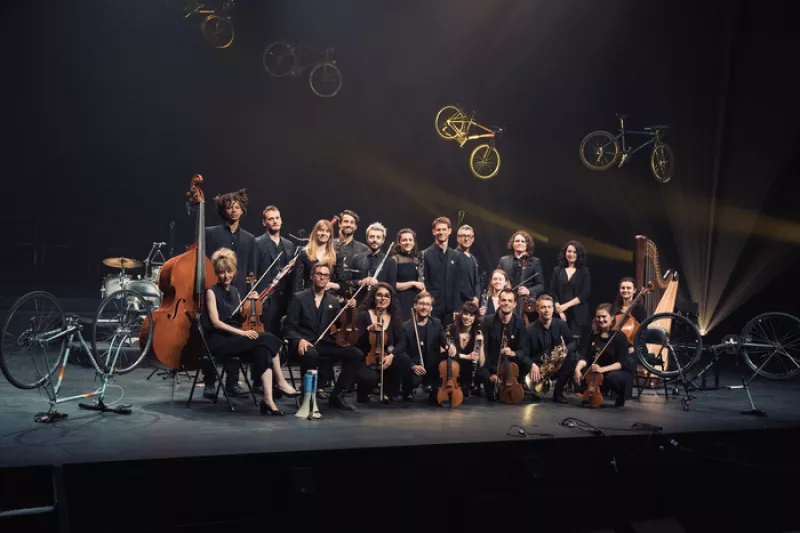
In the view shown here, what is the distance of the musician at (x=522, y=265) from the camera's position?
6809 mm

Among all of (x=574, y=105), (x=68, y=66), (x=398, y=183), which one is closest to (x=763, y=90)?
(x=574, y=105)

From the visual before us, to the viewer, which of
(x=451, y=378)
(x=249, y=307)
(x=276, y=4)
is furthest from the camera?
(x=276, y=4)

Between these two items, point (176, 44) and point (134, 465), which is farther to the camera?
point (176, 44)

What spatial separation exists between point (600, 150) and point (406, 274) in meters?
4.34

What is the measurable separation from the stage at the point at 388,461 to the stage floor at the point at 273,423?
0.05ft

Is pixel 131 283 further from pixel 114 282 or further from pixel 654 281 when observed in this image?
pixel 654 281

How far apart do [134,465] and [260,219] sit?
627 centimetres

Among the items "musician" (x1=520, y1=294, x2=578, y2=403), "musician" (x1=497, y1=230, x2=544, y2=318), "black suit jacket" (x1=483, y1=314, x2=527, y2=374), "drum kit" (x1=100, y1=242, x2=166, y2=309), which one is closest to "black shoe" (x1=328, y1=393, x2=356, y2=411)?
"black suit jacket" (x1=483, y1=314, x2=527, y2=374)

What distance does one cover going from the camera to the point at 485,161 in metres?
10.1

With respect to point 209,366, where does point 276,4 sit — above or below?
above

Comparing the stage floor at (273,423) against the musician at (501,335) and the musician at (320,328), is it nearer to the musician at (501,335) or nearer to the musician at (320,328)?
the musician at (320,328)

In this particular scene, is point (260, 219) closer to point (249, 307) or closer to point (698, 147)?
point (249, 307)

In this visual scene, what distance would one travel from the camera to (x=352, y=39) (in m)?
9.71

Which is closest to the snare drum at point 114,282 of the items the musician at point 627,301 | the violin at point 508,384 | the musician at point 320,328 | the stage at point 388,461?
the stage at point 388,461
